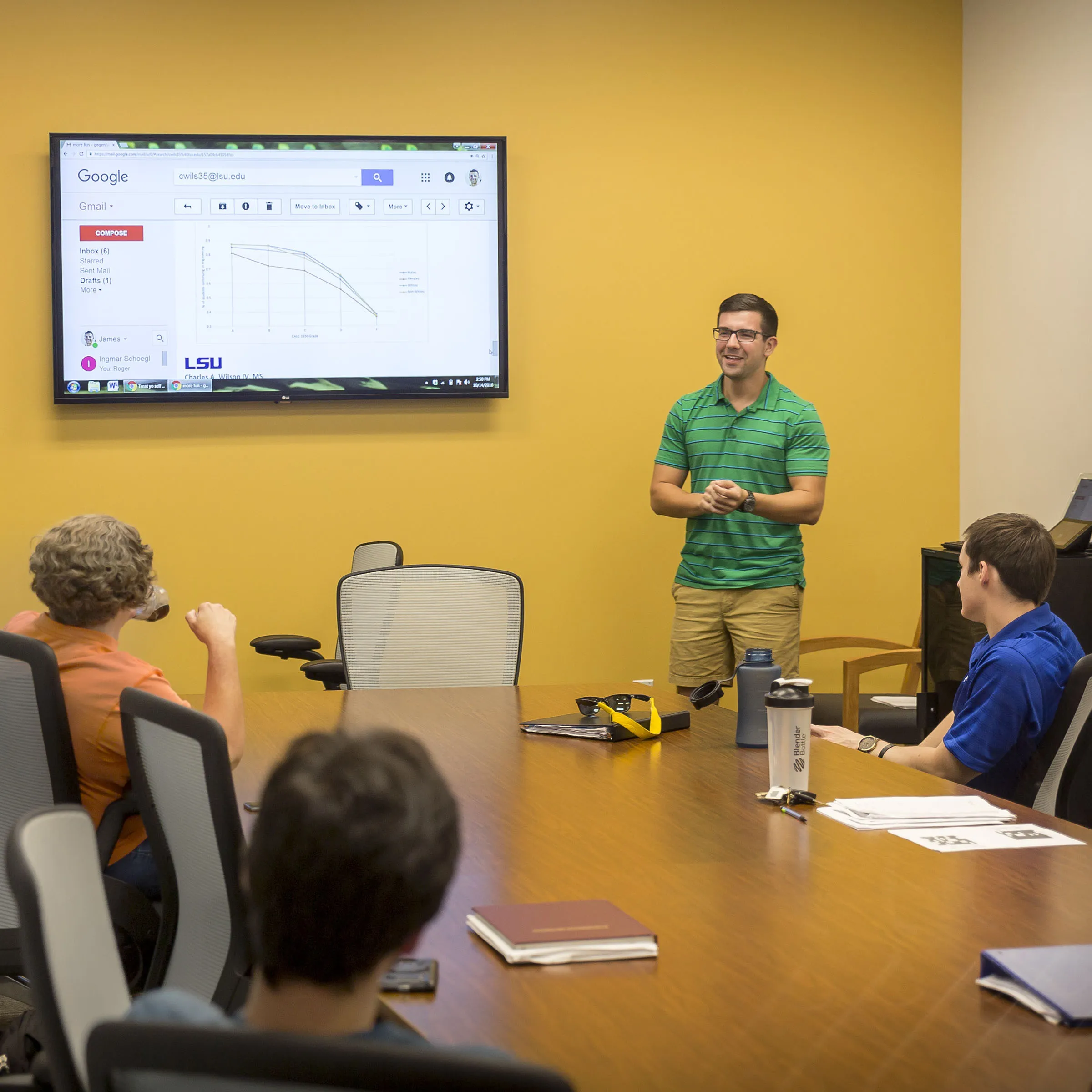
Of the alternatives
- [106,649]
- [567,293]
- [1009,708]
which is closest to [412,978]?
[106,649]

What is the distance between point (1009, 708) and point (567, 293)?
2995 millimetres

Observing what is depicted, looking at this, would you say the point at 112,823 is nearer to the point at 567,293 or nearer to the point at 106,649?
the point at 106,649

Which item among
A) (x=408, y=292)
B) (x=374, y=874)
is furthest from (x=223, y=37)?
(x=374, y=874)

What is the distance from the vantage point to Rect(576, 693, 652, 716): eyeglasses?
2.85 meters

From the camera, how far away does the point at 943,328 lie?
5.29 m

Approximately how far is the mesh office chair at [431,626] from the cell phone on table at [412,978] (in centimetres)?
230

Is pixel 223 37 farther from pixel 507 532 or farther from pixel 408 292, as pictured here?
pixel 507 532

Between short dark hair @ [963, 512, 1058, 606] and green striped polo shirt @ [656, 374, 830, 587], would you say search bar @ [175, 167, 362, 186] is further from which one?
short dark hair @ [963, 512, 1058, 606]

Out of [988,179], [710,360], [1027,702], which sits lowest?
[1027,702]

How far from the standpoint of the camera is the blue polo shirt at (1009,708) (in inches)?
95.1

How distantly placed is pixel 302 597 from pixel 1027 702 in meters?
3.10

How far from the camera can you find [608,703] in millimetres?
2879

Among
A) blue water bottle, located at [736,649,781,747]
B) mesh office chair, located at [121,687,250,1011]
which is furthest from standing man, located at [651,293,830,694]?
mesh office chair, located at [121,687,250,1011]

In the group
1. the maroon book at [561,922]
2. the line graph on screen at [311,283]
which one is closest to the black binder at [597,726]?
the maroon book at [561,922]
